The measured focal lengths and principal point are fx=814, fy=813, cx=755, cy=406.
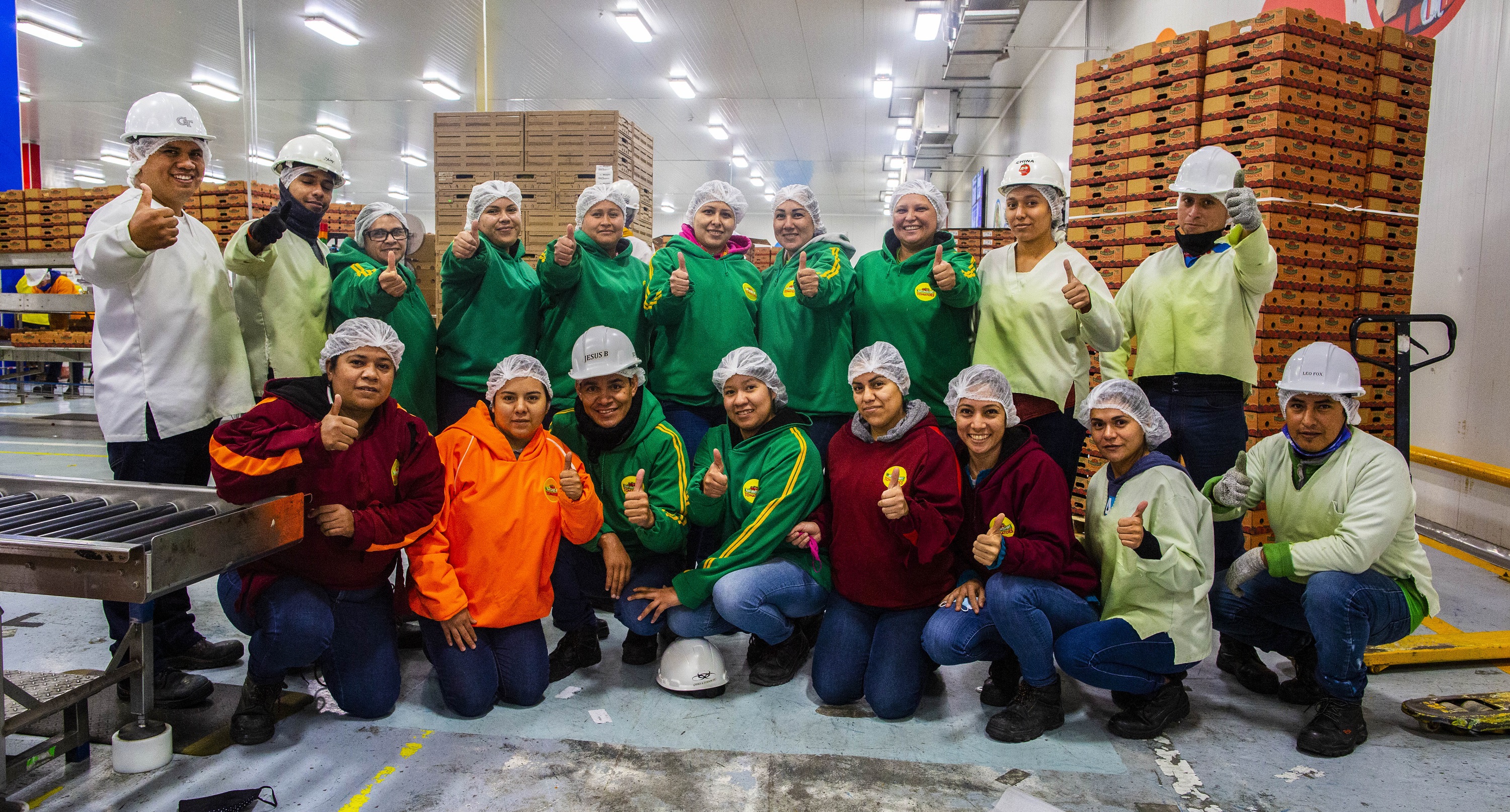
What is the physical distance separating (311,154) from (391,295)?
0.65m

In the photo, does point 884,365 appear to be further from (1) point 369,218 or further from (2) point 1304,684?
(1) point 369,218

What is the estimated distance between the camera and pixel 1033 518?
297 centimetres

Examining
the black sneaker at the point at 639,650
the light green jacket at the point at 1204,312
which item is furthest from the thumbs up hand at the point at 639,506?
the light green jacket at the point at 1204,312

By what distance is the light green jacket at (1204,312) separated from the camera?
344 centimetres

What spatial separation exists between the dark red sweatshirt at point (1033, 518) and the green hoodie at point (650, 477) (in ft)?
3.80

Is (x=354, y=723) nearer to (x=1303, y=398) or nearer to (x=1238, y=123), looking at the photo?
(x=1303, y=398)

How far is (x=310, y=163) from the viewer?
3.35 meters

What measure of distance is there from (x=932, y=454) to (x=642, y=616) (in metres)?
1.36

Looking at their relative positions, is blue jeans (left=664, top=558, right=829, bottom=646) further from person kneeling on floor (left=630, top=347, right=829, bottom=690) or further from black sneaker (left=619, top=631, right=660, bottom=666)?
black sneaker (left=619, top=631, right=660, bottom=666)

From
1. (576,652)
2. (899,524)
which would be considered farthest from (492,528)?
(899,524)

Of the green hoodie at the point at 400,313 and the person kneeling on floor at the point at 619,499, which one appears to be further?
the green hoodie at the point at 400,313

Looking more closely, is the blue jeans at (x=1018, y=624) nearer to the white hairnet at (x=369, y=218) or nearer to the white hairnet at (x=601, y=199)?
the white hairnet at (x=601, y=199)

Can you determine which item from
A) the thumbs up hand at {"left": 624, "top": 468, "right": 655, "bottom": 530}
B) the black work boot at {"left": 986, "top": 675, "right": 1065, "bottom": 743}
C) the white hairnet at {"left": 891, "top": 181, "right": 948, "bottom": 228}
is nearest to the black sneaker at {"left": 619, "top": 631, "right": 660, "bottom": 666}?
the thumbs up hand at {"left": 624, "top": 468, "right": 655, "bottom": 530}

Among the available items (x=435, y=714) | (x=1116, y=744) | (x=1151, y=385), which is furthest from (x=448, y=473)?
(x=1151, y=385)
